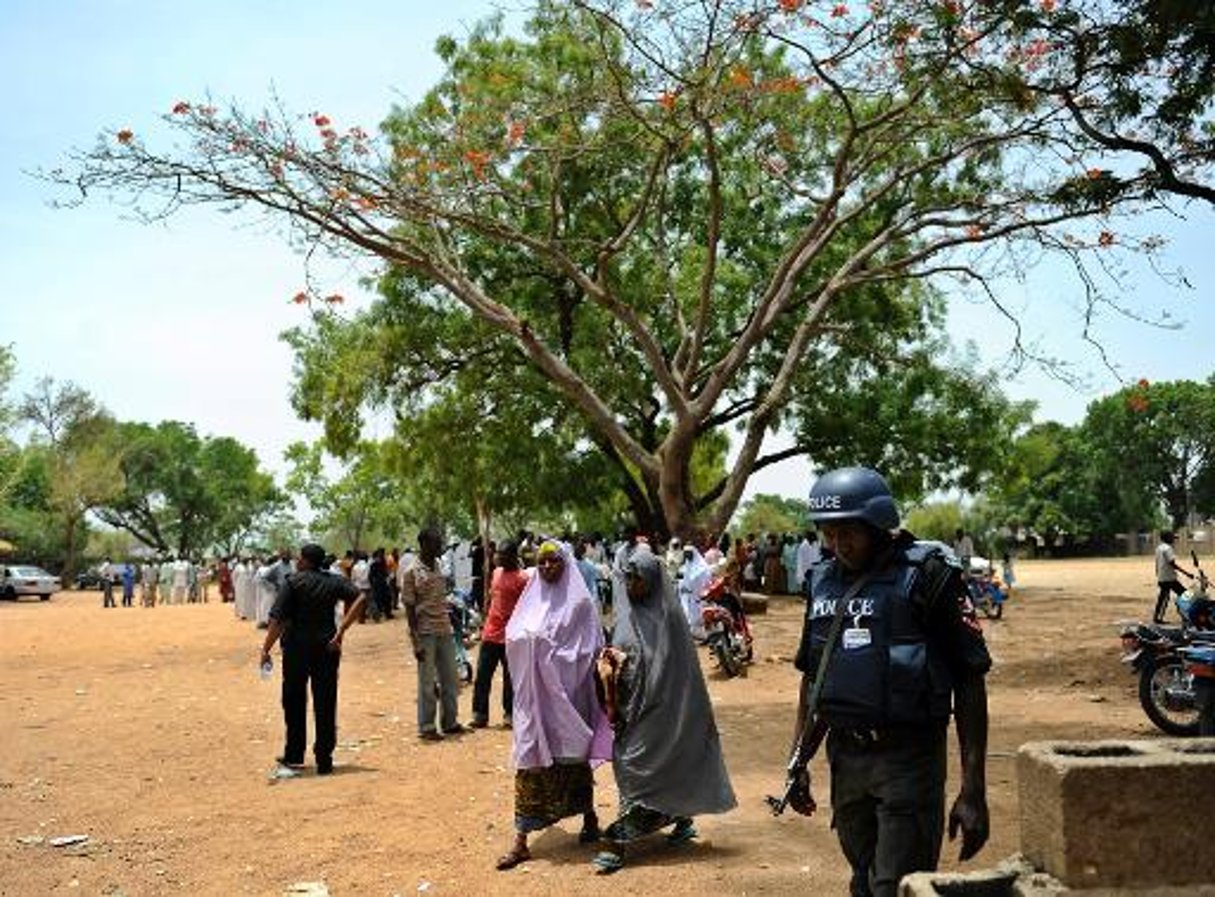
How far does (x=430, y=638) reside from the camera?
1055 cm

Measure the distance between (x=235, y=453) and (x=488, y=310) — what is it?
2432 inches

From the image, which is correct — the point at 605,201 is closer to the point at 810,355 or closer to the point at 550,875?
the point at 810,355

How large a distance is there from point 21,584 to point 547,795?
47.6 metres

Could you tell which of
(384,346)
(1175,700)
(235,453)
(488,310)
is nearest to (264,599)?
(384,346)

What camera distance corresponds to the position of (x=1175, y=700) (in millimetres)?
9336

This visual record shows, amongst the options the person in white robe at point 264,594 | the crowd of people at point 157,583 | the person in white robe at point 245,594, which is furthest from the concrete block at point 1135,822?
the crowd of people at point 157,583

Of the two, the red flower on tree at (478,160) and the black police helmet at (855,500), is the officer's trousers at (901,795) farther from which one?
the red flower on tree at (478,160)

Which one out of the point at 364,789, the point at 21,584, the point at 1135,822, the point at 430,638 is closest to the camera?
the point at 1135,822

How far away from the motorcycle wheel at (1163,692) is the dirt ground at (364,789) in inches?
6.9

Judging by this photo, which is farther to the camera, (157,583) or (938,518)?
(938,518)

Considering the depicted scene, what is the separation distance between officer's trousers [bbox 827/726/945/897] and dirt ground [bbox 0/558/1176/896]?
2.34 metres

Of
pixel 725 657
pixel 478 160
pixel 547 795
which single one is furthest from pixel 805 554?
pixel 547 795

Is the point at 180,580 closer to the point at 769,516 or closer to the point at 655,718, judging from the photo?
the point at 655,718

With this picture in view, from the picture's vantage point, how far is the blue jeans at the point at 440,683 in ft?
34.9
